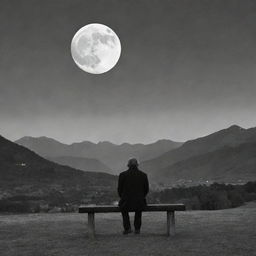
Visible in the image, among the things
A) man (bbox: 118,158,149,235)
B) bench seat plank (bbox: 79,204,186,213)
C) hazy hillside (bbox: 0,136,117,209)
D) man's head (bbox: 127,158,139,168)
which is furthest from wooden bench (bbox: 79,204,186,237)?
hazy hillside (bbox: 0,136,117,209)

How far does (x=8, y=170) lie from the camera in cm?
16400

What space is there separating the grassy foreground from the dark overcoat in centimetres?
75

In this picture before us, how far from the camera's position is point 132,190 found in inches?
452

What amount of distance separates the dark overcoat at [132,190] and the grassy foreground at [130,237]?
2.46ft

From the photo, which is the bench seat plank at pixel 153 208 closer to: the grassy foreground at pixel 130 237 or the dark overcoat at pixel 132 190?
the dark overcoat at pixel 132 190

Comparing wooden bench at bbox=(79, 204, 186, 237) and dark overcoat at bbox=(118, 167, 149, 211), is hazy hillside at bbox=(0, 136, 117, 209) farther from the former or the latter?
dark overcoat at bbox=(118, 167, 149, 211)

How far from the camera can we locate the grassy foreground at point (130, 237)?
9.70 m

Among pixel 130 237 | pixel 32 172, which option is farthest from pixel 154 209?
pixel 32 172

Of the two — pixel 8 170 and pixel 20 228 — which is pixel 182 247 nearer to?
pixel 20 228

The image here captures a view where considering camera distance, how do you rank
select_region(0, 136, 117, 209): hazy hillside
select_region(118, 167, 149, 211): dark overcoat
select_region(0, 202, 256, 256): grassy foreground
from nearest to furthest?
select_region(0, 202, 256, 256): grassy foreground → select_region(118, 167, 149, 211): dark overcoat → select_region(0, 136, 117, 209): hazy hillside

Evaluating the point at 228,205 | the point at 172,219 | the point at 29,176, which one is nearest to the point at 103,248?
the point at 172,219

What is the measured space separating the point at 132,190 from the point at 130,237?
1106mm

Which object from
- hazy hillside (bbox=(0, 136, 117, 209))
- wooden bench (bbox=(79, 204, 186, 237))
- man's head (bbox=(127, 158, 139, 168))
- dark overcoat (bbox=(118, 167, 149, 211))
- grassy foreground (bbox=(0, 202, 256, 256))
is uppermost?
hazy hillside (bbox=(0, 136, 117, 209))

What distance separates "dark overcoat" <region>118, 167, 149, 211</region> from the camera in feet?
37.4
